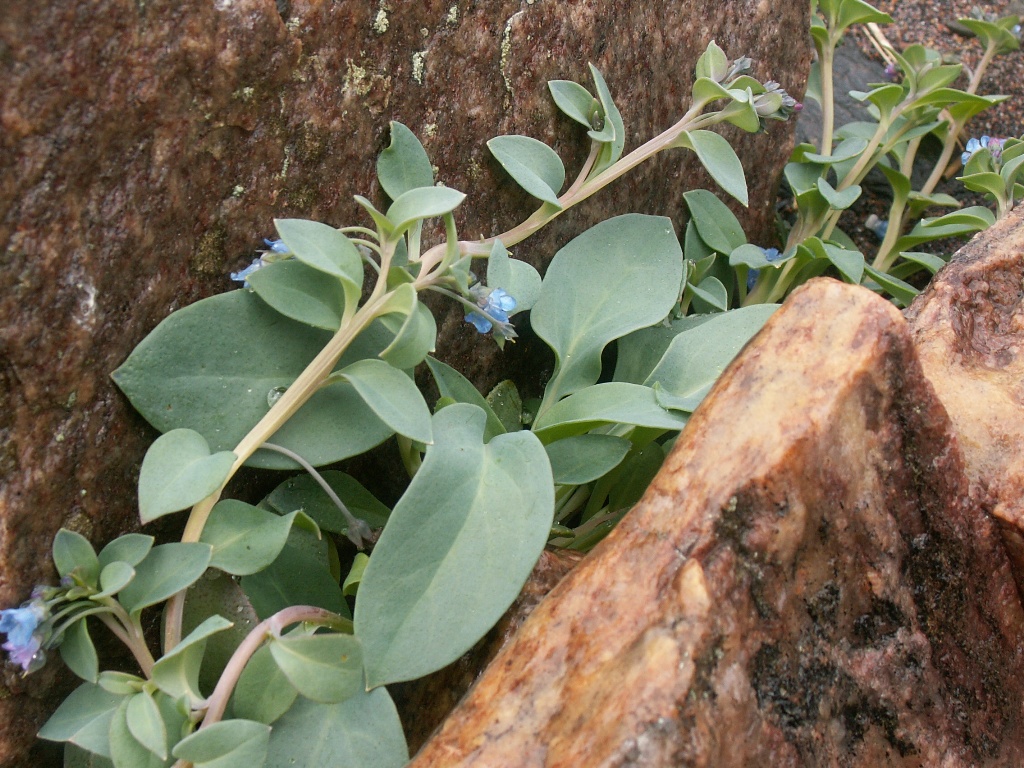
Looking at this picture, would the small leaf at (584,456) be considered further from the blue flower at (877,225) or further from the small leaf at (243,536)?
the blue flower at (877,225)

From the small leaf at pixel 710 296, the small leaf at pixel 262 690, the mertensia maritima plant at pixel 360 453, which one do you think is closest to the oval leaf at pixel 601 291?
the mertensia maritima plant at pixel 360 453

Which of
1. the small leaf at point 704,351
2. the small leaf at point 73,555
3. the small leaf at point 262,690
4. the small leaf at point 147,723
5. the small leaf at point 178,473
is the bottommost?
the small leaf at point 704,351

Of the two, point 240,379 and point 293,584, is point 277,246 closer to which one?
point 240,379

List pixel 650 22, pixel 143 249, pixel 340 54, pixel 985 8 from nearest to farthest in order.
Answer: pixel 143 249
pixel 340 54
pixel 650 22
pixel 985 8

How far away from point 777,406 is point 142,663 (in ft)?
3.13

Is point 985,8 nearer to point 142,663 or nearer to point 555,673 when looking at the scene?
point 555,673

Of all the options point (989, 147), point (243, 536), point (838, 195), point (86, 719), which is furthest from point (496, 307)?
point (989, 147)

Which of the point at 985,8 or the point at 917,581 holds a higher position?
the point at 917,581

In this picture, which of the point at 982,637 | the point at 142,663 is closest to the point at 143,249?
the point at 142,663

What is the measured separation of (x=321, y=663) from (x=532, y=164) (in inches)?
37.0

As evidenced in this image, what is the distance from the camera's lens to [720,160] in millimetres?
1794

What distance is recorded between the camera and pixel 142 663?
1.31 m

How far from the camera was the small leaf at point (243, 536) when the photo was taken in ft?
4.29

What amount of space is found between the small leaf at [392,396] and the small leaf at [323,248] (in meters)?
0.12
